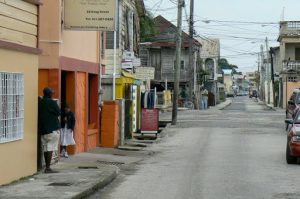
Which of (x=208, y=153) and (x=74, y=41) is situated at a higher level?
(x=74, y=41)

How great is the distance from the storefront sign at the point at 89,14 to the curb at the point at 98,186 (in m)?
4.20

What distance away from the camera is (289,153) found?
56.4ft

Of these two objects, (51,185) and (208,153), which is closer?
(51,185)

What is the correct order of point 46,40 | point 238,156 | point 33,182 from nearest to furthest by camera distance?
point 33,182 → point 46,40 → point 238,156

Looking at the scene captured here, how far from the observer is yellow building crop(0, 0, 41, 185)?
12250 millimetres

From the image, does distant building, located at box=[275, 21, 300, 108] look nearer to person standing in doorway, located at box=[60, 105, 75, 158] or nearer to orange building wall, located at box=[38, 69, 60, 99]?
person standing in doorway, located at box=[60, 105, 75, 158]

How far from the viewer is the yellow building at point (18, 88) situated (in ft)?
40.2

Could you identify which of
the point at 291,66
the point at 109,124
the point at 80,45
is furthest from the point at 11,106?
the point at 291,66

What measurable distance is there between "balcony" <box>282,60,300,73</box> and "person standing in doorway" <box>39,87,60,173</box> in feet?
163

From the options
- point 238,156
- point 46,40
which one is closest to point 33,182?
point 46,40

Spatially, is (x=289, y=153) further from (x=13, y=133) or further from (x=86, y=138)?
(x=13, y=133)

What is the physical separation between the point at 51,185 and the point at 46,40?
5.59 metres

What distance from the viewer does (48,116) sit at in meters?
14.2

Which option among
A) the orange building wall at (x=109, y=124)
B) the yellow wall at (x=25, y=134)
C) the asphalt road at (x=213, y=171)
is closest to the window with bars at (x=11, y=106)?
the yellow wall at (x=25, y=134)
